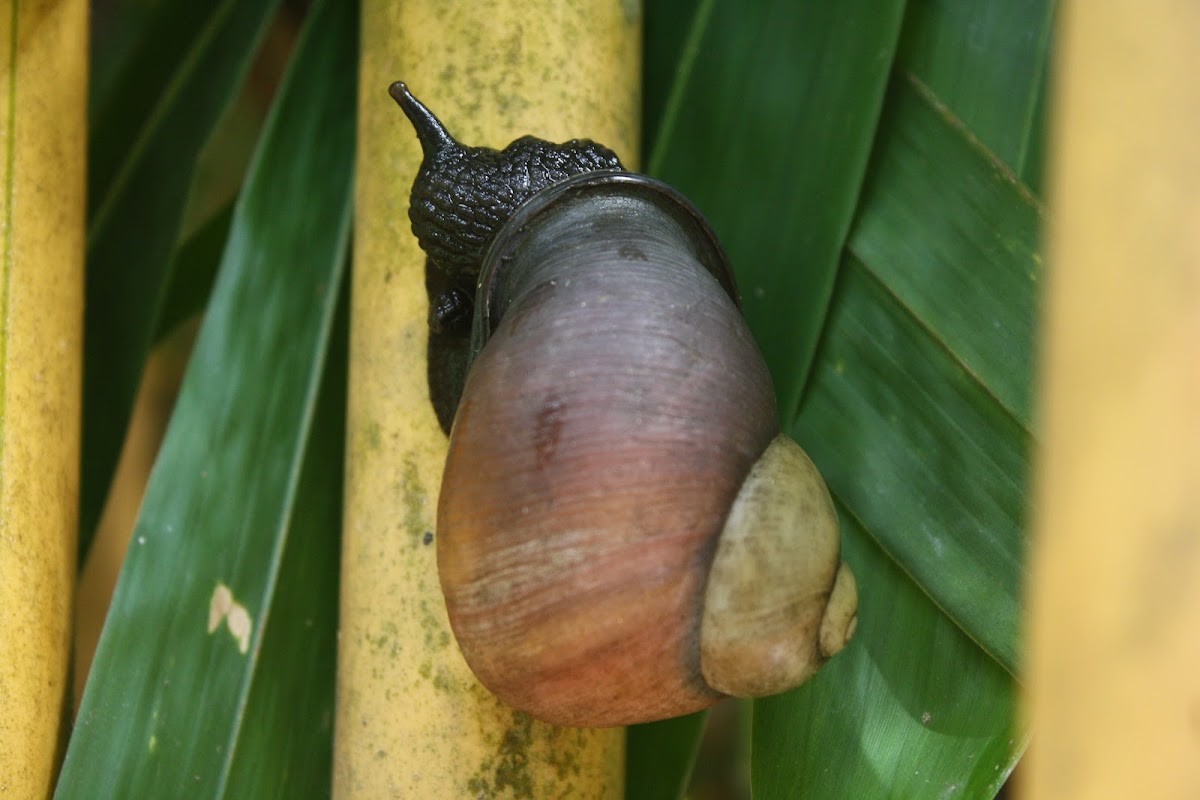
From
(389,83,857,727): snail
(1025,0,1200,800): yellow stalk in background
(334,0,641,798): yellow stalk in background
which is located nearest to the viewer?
(1025,0,1200,800): yellow stalk in background

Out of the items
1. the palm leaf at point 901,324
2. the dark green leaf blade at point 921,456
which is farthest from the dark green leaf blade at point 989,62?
the dark green leaf blade at point 921,456

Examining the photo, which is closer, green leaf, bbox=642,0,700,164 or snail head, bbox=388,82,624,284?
snail head, bbox=388,82,624,284

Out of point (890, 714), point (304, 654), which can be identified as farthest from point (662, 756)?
point (304, 654)

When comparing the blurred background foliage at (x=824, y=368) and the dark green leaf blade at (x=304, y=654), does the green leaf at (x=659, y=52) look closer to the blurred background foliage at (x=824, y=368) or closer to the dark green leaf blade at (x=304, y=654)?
the blurred background foliage at (x=824, y=368)

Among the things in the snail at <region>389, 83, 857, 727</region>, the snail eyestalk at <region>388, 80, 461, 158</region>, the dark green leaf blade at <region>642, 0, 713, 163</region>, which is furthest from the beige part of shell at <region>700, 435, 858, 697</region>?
the dark green leaf blade at <region>642, 0, 713, 163</region>

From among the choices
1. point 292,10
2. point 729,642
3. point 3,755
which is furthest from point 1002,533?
point 292,10

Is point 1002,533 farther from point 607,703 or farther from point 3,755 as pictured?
point 3,755

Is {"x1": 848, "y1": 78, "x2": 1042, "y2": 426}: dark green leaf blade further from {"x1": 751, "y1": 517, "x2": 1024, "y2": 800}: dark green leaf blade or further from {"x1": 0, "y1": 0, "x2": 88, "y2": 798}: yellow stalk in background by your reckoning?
{"x1": 0, "y1": 0, "x2": 88, "y2": 798}: yellow stalk in background
